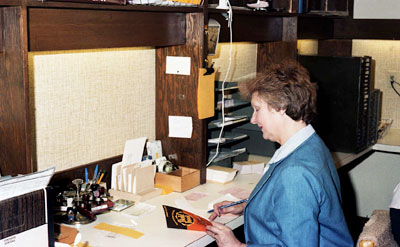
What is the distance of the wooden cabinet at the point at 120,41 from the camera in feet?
5.89

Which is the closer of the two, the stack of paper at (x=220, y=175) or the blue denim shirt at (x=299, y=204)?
the blue denim shirt at (x=299, y=204)

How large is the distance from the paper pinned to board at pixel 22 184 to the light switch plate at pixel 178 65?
115 cm

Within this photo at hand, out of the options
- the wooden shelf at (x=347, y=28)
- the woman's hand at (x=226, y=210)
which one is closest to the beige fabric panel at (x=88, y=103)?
the woman's hand at (x=226, y=210)

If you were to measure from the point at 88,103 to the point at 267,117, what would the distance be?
0.89 metres

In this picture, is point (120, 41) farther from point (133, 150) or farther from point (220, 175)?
point (220, 175)

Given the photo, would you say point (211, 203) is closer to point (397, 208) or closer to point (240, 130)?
point (397, 208)

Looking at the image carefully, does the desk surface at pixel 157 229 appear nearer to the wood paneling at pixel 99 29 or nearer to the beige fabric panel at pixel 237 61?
the wood paneling at pixel 99 29

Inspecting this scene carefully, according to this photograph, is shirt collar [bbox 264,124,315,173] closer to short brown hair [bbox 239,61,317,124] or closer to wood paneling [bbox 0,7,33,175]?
short brown hair [bbox 239,61,317,124]

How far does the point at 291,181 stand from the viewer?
171 cm

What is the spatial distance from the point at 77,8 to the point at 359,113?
2.05m

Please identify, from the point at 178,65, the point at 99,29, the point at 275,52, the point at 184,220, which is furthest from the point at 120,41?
the point at 275,52

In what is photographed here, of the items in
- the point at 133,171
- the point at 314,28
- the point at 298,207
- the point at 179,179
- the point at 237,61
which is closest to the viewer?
the point at 298,207

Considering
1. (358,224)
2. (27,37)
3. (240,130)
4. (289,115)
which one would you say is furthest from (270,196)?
(358,224)

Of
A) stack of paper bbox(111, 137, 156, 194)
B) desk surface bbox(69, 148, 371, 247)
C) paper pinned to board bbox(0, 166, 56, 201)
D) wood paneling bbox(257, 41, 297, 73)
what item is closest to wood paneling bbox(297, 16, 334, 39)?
wood paneling bbox(257, 41, 297, 73)
